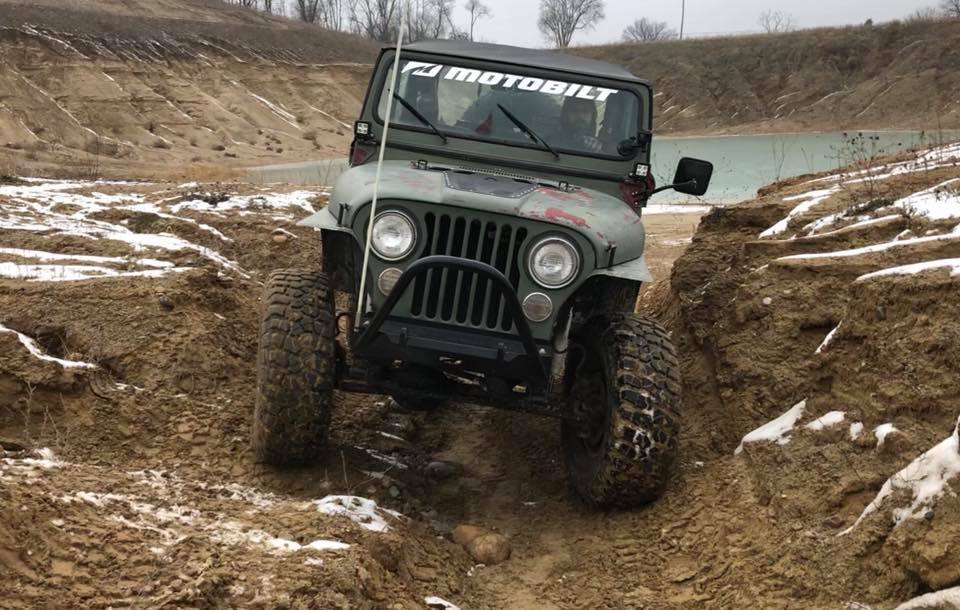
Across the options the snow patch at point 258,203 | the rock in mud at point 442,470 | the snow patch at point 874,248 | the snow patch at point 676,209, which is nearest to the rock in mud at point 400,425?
the rock in mud at point 442,470

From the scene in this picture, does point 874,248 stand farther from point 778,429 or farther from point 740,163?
point 740,163

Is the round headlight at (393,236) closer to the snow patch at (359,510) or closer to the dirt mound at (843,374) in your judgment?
the snow patch at (359,510)

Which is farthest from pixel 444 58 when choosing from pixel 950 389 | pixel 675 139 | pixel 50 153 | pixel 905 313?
pixel 675 139

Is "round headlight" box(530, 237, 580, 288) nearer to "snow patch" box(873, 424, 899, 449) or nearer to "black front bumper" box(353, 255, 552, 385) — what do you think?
"black front bumper" box(353, 255, 552, 385)

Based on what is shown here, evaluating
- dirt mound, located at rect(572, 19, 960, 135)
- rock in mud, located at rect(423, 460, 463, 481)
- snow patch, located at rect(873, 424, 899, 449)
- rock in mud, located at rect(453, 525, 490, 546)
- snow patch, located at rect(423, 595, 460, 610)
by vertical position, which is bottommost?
rock in mud, located at rect(423, 460, 463, 481)

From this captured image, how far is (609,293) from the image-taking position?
4391 millimetres

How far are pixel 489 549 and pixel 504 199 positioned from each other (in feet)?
4.78

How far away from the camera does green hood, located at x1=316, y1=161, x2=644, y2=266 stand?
12.9ft

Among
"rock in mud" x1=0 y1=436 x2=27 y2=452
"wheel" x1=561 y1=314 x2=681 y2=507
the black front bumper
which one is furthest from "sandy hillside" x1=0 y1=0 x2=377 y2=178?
"wheel" x1=561 y1=314 x2=681 y2=507

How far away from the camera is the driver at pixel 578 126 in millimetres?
5082

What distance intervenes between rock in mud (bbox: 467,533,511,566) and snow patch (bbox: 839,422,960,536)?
1366mm

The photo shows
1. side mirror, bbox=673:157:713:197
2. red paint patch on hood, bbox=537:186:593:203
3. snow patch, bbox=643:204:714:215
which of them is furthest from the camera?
snow patch, bbox=643:204:714:215

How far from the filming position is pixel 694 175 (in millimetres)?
4918

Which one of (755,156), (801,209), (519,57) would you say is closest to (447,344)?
(519,57)
